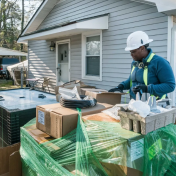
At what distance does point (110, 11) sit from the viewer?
6156mm

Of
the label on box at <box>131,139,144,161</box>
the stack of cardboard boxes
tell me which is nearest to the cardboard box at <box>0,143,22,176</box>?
the stack of cardboard boxes

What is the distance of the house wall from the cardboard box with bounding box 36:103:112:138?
345 centimetres

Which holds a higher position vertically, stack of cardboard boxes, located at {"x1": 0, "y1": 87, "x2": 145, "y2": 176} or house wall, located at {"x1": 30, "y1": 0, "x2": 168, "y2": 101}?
house wall, located at {"x1": 30, "y1": 0, "x2": 168, "y2": 101}

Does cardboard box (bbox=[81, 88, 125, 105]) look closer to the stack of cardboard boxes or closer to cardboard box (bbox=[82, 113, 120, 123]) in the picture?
the stack of cardboard boxes

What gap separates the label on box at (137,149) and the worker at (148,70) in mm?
812

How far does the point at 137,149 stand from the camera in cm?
158

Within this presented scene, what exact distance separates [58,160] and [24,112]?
42.2 inches

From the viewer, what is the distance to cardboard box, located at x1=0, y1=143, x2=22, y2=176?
8.01ft

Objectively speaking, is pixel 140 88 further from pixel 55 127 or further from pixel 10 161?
pixel 10 161

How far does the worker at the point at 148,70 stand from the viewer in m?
2.34

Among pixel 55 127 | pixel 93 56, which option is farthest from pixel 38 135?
pixel 93 56

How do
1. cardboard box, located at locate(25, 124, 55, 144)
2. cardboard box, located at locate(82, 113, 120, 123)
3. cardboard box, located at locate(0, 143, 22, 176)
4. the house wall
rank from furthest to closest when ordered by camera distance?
the house wall → cardboard box, located at locate(0, 143, 22, 176) → cardboard box, located at locate(25, 124, 55, 144) → cardboard box, located at locate(82, 113, 120, 123)

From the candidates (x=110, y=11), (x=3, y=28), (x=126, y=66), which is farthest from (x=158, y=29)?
(x=3, y=28)

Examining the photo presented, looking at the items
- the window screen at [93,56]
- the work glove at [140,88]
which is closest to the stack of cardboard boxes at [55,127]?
the work glove at [140,88]
